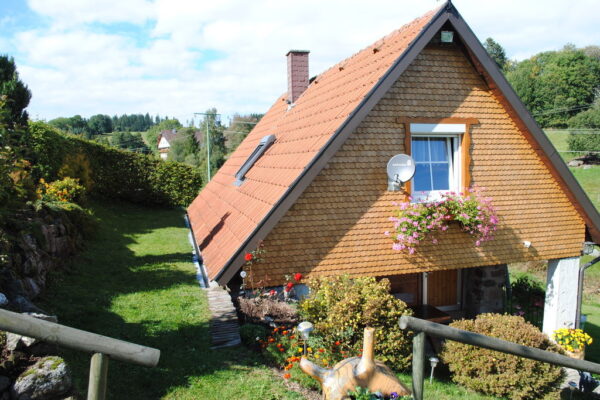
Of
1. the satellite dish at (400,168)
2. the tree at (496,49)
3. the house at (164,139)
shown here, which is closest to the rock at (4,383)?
the satellite dish at (400,168)

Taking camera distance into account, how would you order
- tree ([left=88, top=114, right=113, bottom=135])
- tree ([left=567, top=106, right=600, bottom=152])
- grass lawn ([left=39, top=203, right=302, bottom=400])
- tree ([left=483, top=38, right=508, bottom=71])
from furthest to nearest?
1. tree ([left=88, top=114, right=113, bottom=135])
2. tree ([left=483, top=38, right=508, bottom=71])
3. tree ([left=567, top=106, right=600, bottom=152])
4. grass lawn ([left=39, top=203, right=302, bottom=400])

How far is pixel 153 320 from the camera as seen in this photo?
746 centimetres

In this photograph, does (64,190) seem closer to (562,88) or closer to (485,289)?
(485,289)

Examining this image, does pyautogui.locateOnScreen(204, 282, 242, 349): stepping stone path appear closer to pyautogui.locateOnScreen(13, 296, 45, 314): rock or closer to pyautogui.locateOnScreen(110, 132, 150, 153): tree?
pyautogui.locateOnScreen(13, 296, 45, 314): rock

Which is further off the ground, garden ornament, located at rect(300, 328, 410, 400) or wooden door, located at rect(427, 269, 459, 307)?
garden ornament, located at rect(300, 328, 410, 400)

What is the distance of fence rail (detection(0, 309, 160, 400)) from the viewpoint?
2.43 metres

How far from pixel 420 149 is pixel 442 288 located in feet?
16.5

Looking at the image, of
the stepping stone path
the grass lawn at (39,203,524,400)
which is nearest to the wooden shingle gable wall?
the stepping stone path

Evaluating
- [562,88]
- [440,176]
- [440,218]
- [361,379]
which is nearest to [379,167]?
[440,218]

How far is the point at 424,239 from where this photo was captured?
823 cm

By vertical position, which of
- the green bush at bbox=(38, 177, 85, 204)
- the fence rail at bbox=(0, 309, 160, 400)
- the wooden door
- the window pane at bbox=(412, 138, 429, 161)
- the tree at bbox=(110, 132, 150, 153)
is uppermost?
the tree at bbox=(110, 132, 150, 153)

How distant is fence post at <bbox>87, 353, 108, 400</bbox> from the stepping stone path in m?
4.09

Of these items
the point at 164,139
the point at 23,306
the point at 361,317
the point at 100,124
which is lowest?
the point at 361,317

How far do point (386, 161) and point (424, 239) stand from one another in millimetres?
1634
